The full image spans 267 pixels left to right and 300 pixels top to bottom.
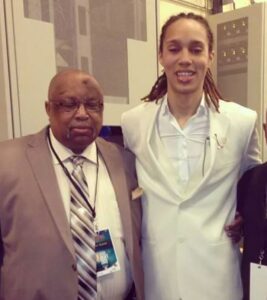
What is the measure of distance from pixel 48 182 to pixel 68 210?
0.37ft

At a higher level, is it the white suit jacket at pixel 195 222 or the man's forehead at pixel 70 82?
the man's forehead at pixel 70 82

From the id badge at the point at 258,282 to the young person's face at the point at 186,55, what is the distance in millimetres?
654

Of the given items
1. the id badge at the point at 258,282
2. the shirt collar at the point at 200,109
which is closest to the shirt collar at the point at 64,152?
the shirt collar at the point at 200,109

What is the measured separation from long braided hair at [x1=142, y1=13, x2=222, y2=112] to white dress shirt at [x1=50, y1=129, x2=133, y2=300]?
0.41m

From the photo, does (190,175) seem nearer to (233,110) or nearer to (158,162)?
(158,162)

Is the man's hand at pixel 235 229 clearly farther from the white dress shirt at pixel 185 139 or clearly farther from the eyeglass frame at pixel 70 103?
the eyeglass frame at pixel 70 103

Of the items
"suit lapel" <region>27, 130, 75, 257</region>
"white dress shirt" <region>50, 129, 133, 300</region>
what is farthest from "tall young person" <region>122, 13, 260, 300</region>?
"suit lapel" <region>27, 130, 75, 257</region>

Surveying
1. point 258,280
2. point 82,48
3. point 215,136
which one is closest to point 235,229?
point 258,280

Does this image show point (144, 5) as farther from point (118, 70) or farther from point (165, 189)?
point (165, 189)

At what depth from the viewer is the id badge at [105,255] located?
4.52 ft

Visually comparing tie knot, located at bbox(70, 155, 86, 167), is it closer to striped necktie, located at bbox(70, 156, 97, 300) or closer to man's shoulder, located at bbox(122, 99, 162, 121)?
→ striped necktie, located at bbox(70, 156, 97, 300)

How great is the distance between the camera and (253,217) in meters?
1.40

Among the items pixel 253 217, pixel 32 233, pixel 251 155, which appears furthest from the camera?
pixel 251 155

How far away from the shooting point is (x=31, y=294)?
1278 millimetres
